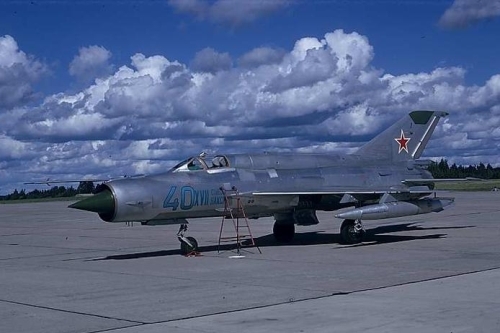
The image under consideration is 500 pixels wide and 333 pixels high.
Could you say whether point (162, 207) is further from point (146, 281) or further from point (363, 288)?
point (363, 288)

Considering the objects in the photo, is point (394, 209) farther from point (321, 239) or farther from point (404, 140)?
point (404, 140)

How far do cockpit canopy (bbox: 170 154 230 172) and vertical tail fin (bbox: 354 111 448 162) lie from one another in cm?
540

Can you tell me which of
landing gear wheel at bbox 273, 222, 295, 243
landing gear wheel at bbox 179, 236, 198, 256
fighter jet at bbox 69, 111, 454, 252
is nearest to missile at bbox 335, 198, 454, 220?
fighter jet at bbox 69, 111, 454, 252

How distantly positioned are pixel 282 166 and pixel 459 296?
10.6m

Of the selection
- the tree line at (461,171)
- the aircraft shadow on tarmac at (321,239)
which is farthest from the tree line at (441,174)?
the aircraft shadow on tarmac at (321,239)

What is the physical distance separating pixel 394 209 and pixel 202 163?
512 cm

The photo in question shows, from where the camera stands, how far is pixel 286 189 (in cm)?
2088

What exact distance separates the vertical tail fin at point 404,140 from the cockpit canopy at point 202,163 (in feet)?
17.7

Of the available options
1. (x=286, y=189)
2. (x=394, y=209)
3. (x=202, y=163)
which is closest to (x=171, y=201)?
(x=202, y=163)

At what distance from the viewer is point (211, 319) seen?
33.2ft

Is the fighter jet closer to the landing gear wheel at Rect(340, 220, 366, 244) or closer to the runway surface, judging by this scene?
the landing gear wheel at Rect(340, 220, 366, 244)

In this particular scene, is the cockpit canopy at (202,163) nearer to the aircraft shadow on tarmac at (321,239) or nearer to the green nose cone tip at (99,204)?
the aircraft shadow on tarmac at (321,239)

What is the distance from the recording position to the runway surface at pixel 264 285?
9.79 metres

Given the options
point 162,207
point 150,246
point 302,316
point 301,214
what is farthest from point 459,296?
point 150,246
